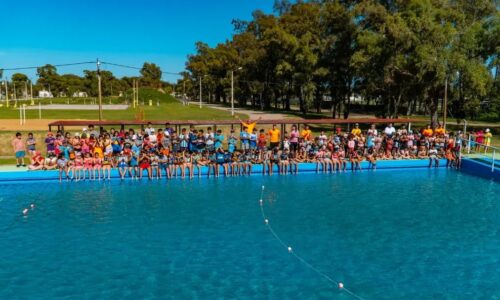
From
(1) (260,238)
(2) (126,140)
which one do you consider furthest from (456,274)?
Result: (2) (126,140)

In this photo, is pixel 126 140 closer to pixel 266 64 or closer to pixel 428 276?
pixel 428 276

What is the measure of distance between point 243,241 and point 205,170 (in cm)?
809

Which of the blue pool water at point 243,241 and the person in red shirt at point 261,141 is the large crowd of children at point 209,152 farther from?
the blue pool water at point 243,241

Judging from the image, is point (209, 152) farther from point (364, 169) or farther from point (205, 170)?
point (364, 169)

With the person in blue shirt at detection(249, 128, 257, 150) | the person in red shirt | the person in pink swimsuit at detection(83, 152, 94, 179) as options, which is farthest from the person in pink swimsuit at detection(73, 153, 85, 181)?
the person in red shirt

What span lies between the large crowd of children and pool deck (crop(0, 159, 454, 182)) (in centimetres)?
20

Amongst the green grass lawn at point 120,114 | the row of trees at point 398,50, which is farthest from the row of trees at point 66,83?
the row of trees at point 398,50

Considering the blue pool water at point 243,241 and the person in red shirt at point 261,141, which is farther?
the person in red shirt at point 261,141

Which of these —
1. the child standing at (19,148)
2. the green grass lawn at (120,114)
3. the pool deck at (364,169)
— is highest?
the green grass lawn at (120,114)

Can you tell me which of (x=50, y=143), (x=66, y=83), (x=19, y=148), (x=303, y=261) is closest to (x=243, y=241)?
(x=303, y=261)

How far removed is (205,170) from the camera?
18.9 meters

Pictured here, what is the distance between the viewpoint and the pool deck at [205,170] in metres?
17.5

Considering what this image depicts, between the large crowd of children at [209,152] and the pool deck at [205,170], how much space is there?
20 cm

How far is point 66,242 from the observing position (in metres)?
11.0
